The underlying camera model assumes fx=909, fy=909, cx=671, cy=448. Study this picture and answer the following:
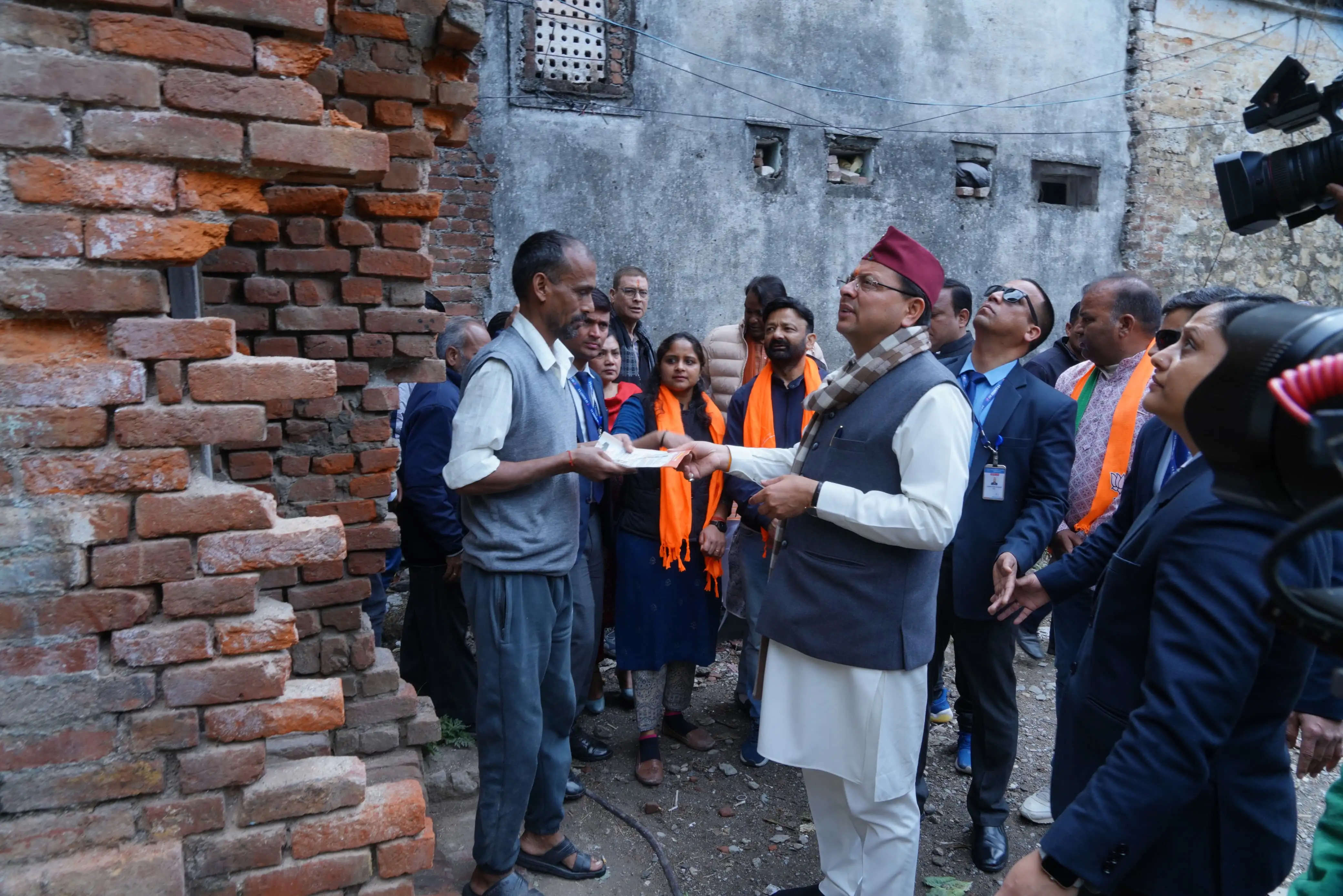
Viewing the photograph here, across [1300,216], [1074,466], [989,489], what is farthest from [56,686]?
[1074,466]

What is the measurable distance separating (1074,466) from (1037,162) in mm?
7715

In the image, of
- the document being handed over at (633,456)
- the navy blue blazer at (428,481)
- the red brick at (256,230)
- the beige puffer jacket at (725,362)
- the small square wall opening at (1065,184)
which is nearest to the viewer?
the document being handed over at (633,456)

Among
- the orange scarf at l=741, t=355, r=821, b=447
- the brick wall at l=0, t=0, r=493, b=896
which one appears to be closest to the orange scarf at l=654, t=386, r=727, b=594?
the orange scarf at l=741, t=355, r=821, b=447

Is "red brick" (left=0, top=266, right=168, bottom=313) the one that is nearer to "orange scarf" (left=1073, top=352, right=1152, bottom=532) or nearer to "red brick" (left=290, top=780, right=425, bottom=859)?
"red brick" (left=290, top=780, right=425, bottom=859)

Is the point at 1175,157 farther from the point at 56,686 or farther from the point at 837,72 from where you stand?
the point at 56,686

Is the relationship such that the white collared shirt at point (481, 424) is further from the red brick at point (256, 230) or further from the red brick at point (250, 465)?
the red brick at point (256, 230)

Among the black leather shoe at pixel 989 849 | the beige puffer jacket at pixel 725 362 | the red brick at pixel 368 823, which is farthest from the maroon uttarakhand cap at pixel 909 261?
the beige puffer jacket at pixel 725 362

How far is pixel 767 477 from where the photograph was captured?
3162 mm

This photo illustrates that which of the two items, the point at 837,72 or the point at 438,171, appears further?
the point at 837,72

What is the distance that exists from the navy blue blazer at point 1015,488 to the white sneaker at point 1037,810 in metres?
0.97


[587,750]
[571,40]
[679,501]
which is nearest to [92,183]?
[679,501]

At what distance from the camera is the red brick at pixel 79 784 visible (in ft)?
5.72

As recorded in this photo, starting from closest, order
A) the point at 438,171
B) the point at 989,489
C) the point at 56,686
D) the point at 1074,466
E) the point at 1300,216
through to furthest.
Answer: the point at 56,686 < the point at 1300,216 < the point at 989,489 < the point at 1074,466 < the point at 438,171

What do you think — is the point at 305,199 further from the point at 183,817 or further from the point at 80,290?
the point at 183,817
